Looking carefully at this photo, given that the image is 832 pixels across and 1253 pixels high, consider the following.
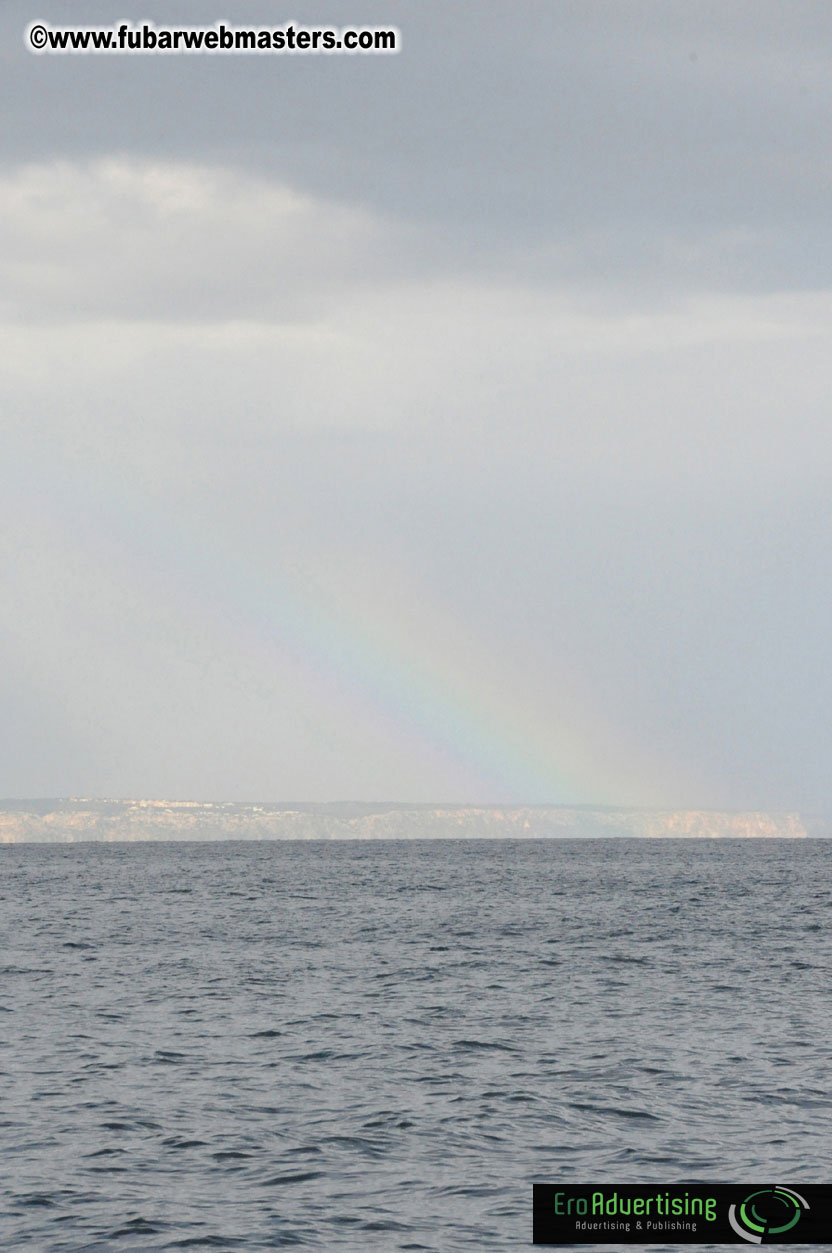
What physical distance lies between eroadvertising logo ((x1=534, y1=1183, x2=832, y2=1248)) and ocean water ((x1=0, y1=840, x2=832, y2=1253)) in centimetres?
49

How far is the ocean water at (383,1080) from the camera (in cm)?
2333

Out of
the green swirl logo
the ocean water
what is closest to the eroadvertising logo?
the green swirl logo

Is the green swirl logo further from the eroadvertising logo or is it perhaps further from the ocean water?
the ocean water

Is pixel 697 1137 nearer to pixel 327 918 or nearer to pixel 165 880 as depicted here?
pixel 327 918

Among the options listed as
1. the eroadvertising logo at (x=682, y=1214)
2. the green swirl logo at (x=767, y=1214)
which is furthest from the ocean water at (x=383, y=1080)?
the green swirl logo at (x=767, y=1214)

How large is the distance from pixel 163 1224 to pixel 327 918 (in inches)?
2722

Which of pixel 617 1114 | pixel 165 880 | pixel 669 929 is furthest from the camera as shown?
pixel 165 880

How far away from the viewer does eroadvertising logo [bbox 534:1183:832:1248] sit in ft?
71.4

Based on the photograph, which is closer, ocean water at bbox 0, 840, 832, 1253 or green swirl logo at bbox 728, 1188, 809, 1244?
green swirl logo at bbox 728, 1188, 809, 1244

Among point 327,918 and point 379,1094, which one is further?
point 327,918

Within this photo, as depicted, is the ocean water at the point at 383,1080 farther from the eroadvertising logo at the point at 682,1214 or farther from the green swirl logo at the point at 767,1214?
the green swirl logo at the point at 767,1214

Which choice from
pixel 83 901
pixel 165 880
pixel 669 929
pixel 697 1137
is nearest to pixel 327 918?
pixel 669 929

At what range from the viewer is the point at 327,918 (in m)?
90.5

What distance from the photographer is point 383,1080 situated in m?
33.4
